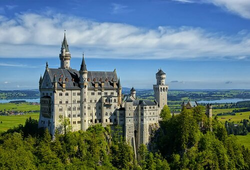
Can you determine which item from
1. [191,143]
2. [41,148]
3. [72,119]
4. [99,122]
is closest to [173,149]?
[191,143]

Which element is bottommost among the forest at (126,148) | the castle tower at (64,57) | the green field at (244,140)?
the green field at (244,140)

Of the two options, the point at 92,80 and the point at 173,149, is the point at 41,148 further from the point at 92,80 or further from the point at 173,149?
the point at 173,149

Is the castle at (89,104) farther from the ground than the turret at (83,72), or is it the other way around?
the turret at (83,72)

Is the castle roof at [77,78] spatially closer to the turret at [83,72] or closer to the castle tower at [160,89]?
the turret at [83,72]

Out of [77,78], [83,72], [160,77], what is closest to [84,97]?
[77,78]

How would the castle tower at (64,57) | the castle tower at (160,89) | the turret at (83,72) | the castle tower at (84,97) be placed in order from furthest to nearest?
the castle tower at (160,89) → the castle tower at (64,57) → the turret at (83,72) → the castle tower at (84,97)

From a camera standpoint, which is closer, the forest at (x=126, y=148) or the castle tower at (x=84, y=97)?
the forest at (x=126, y=148)

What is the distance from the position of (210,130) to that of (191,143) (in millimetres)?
13601

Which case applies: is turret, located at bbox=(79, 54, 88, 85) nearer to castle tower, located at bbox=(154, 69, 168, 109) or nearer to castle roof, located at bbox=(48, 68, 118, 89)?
castle roof, located at bbox=(48, 68, 118, 89)

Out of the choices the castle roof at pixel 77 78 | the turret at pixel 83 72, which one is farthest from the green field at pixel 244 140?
the turret at pixel 83 72

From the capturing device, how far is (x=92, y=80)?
4272 inches

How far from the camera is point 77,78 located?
105 metres

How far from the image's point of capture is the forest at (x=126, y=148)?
279 ft

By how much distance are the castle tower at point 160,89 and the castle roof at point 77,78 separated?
67.9 ft
